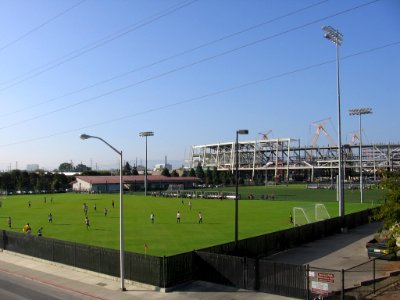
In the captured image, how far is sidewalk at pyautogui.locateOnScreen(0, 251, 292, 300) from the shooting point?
1953 cm

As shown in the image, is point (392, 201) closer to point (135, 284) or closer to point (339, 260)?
point (339, 260)

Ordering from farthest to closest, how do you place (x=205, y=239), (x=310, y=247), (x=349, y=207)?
(x=349, y=207) < (x=205, y=239) < (x=310, y=247)

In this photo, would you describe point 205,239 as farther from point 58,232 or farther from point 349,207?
point 349,207

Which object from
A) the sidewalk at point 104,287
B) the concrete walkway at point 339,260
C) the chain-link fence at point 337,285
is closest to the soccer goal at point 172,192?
the concrete walkway at point 339,260

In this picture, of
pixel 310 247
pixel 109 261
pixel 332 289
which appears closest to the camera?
pixel 332 289

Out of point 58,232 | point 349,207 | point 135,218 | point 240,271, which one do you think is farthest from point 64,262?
point 349,207

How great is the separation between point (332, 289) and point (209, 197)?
70.6 meters

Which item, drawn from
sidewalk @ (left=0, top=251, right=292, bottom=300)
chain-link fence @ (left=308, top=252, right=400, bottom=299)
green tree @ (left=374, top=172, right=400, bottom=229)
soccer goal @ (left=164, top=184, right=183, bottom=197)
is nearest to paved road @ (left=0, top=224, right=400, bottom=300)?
sidewalk @ (left=0, top=251, right=292, bottom=300)

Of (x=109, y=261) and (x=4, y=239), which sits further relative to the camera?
(x=4, y=239)

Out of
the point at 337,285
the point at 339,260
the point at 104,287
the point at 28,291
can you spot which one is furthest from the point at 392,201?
the point at 28,291

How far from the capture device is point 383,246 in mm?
25562

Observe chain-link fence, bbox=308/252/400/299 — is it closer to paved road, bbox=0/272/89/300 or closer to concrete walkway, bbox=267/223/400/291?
concrete walkway, bbox=267/223/400/291

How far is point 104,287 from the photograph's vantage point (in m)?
21.3

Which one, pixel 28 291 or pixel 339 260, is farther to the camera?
pixel 339 260
